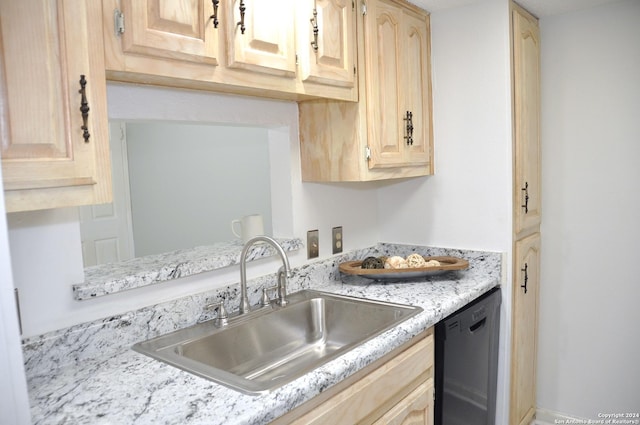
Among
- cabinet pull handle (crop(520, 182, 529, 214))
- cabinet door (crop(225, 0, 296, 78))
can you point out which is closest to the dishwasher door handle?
cabinet pull handle (crop(520, 182, 529, 214))

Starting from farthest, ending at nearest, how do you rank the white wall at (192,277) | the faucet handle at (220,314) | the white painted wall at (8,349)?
the faucet handle at (220,314)
the white wall at (192,277)
the white painted wall at (8,349)

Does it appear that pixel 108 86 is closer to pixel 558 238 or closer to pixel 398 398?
pixel 398 398

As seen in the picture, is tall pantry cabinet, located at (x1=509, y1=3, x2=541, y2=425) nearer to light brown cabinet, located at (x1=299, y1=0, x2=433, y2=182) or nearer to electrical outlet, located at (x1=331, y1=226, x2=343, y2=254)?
light brown cabinet, located at (x1=299, y1=0, x2=433, y2=182)

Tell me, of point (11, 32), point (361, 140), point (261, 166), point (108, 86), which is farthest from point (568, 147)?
point (11, 32)

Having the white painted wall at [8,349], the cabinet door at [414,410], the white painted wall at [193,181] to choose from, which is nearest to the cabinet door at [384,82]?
the cabinet door at [414,410]

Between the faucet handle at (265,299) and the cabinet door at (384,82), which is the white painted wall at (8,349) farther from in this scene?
the cabinet door at (384,82)

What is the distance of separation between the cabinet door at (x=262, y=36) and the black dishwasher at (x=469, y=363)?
1042 millimetres

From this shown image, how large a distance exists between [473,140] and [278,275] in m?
1.09

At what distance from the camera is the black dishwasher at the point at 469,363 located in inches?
70.4

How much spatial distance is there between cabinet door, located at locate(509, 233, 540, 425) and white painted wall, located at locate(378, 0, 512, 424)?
7cm

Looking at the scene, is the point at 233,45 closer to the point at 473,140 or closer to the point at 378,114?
the point at 378,114

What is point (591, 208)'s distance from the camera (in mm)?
2408

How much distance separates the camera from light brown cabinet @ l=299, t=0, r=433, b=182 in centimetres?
194

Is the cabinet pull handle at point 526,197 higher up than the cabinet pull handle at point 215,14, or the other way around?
the cabinet pull handle at point 215,14
